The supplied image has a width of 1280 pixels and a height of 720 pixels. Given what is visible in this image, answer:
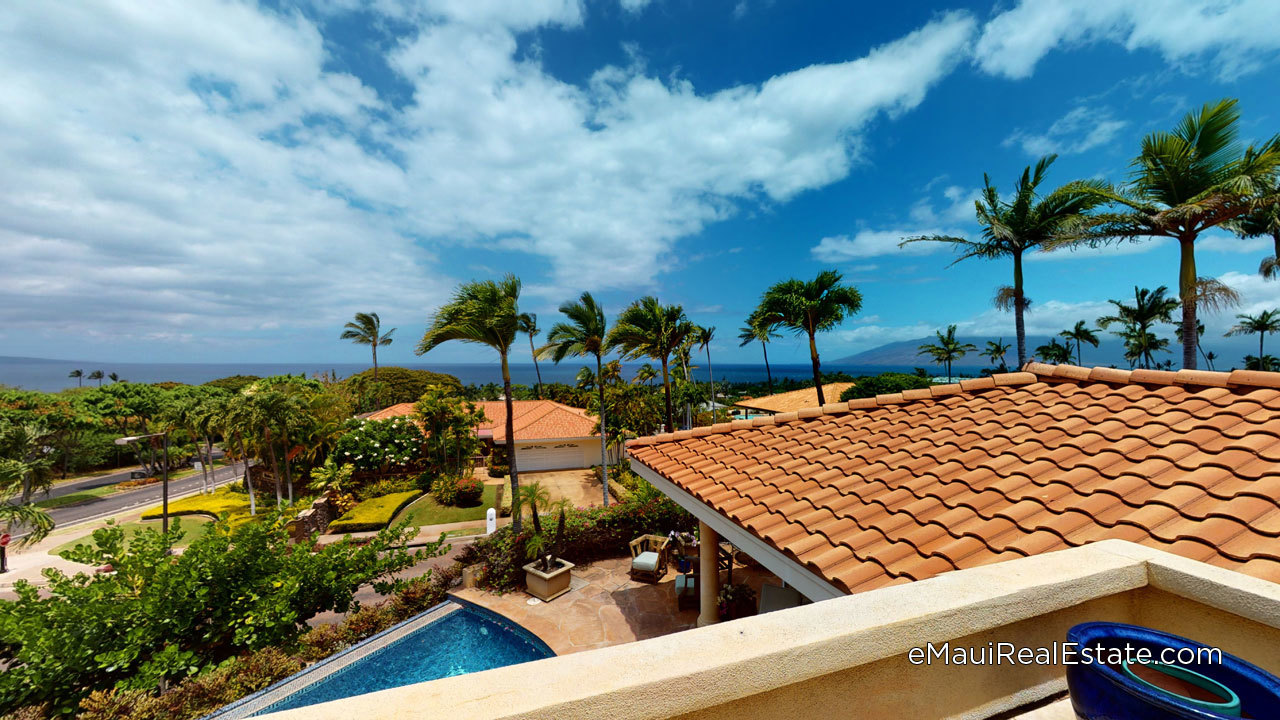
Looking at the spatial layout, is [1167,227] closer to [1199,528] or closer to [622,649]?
[1199,528]

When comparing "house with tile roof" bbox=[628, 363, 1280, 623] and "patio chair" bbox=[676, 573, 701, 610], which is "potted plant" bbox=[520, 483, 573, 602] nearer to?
"patio chair" bbox=[676, 573, 701, 610]

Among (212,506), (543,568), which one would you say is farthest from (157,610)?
(212,506)

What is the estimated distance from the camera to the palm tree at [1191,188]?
11.6 m

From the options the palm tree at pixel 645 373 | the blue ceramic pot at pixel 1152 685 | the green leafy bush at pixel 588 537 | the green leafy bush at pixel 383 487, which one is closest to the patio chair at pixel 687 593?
the green leafy bush at pixel 588 537

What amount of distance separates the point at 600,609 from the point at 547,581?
1.50 metres

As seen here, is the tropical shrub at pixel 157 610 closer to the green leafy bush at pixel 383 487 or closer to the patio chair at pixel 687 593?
the patio chair at pixel 687 593

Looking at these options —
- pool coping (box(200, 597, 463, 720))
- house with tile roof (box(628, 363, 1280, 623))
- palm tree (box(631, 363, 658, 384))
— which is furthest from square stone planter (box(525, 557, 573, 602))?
palm tree (box(631, 363, 658, 384))

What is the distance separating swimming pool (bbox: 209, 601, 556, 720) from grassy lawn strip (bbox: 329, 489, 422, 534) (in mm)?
12457

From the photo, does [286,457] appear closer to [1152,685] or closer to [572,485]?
[572,485]

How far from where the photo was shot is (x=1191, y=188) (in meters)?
13.0

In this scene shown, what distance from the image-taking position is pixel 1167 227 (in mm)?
13172

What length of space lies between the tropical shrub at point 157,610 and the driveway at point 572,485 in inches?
603

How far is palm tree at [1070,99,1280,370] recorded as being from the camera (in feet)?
38.2

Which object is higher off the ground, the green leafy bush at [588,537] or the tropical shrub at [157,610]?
the tropical shrub at [157,610]
